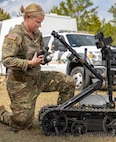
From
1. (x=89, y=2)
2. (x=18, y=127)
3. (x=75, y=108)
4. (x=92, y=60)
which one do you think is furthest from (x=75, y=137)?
(x=89, y=2)

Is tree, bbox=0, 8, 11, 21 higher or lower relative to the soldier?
higher

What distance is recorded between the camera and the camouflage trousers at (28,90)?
538 centimetres

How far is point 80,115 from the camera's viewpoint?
17.2 ft

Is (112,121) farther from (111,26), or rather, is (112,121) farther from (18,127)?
(111,26)

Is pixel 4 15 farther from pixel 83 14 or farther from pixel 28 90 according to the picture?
pixel 28 90

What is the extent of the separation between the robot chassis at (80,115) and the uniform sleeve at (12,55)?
1.65 feet

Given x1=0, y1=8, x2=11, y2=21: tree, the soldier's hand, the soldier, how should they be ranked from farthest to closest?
1. x1=0, y1=8, x2=11, y2=21: tree
2. the soldier
3. the soldier's hand

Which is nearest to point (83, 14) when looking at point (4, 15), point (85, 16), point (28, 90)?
point (85, 16)

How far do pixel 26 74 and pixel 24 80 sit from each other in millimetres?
95

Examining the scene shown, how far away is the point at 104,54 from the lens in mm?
5352

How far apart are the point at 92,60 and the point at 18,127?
6.49 meters

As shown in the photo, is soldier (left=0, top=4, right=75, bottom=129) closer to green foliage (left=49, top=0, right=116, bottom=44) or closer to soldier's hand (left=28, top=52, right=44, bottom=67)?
soldier's hand (left=28, top=52, right=44, bottom=67)

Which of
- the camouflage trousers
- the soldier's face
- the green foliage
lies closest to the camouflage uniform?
the camouflage trousers

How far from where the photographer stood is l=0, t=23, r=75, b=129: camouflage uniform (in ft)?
16.9
